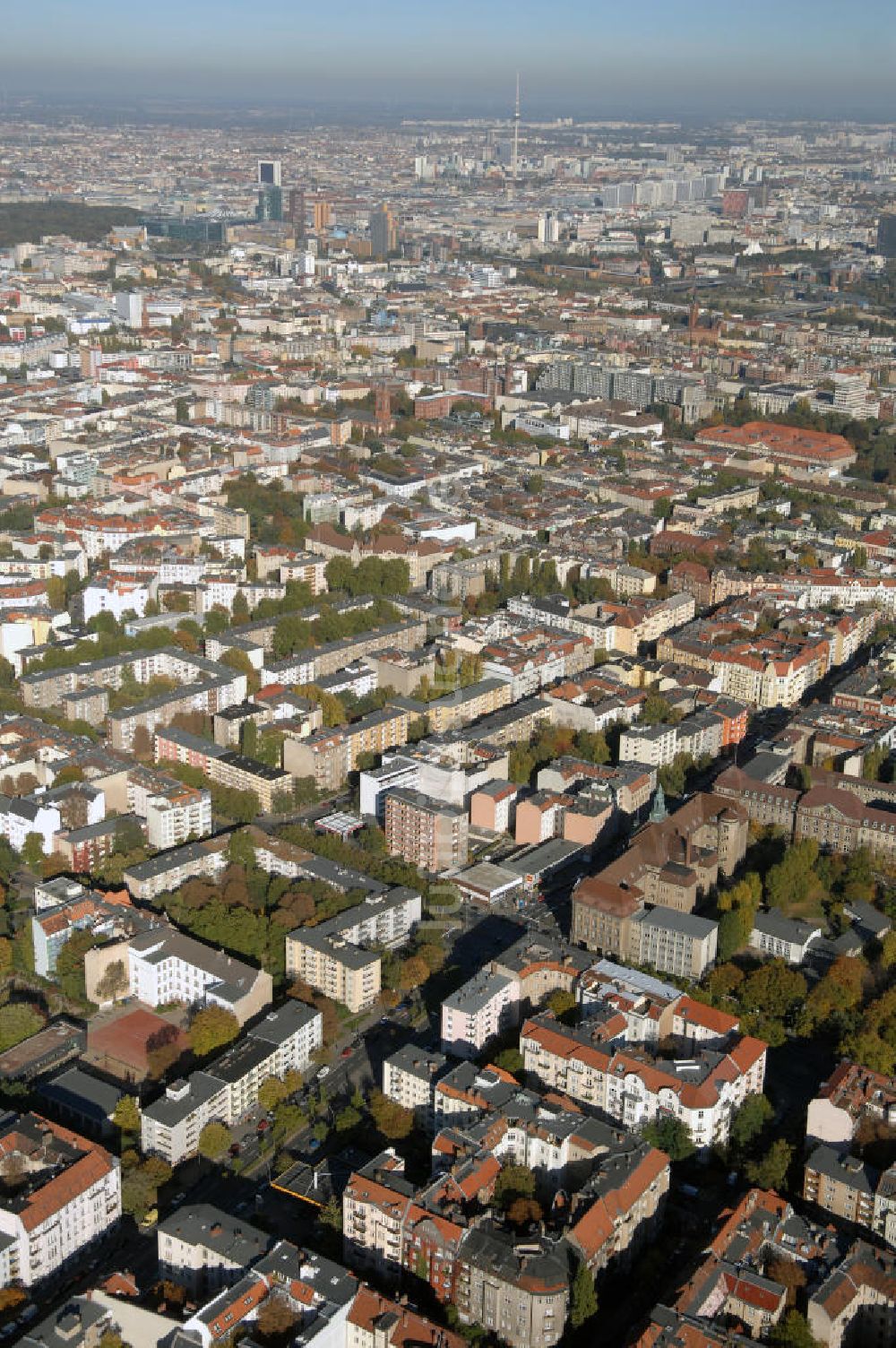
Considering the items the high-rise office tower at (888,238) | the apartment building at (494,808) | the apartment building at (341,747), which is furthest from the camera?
the high-rise office tower at (888,238)

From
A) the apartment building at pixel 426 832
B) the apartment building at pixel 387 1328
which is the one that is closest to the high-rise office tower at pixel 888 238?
the apartment building at pixel 426 832

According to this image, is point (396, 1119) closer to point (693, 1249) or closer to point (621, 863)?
point (693, 1249)

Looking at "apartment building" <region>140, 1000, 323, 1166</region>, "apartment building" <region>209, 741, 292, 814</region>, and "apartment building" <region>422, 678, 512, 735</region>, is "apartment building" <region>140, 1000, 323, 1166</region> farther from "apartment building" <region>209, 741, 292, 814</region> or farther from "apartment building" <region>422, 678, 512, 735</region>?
"apartment building" <region>422, 678, 512, 735</region>

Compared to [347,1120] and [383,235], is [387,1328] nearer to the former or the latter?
[347,1120]

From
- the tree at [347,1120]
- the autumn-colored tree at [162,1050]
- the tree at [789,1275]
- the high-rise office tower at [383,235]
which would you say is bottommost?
the tree at [347,1120]

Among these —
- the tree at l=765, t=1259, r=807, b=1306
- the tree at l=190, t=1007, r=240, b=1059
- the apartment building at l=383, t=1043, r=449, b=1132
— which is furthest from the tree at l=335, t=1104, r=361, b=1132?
the tree at l=765, t=1259, r=807, b=1306

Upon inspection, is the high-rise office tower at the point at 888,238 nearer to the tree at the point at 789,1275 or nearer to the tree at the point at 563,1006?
the tree at the point at 563,1006
